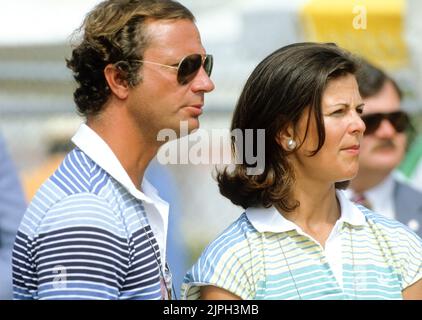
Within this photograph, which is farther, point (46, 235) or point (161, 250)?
point (161, 250)

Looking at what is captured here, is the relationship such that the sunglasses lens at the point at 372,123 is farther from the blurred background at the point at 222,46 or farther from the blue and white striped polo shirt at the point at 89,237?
the blue and white striped polo shirt at the point at 89,237

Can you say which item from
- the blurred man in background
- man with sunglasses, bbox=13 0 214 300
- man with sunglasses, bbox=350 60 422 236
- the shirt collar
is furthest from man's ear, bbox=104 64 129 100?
man with sunglasses, bbox=350 60 422 236

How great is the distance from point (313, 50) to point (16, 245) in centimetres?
94

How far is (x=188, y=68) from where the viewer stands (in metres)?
2.71

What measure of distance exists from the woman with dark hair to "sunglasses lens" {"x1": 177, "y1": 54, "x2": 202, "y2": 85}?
0.15 meters

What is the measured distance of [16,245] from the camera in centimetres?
250

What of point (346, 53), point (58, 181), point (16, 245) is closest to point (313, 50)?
point (346, 53)

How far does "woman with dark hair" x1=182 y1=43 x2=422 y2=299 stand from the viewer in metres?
2.56

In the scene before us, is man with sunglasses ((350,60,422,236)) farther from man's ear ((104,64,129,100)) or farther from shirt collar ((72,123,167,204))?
shirt collar ((72,123,167,204))

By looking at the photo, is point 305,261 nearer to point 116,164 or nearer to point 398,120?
point 116,164

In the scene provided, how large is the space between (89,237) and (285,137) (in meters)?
0.65
